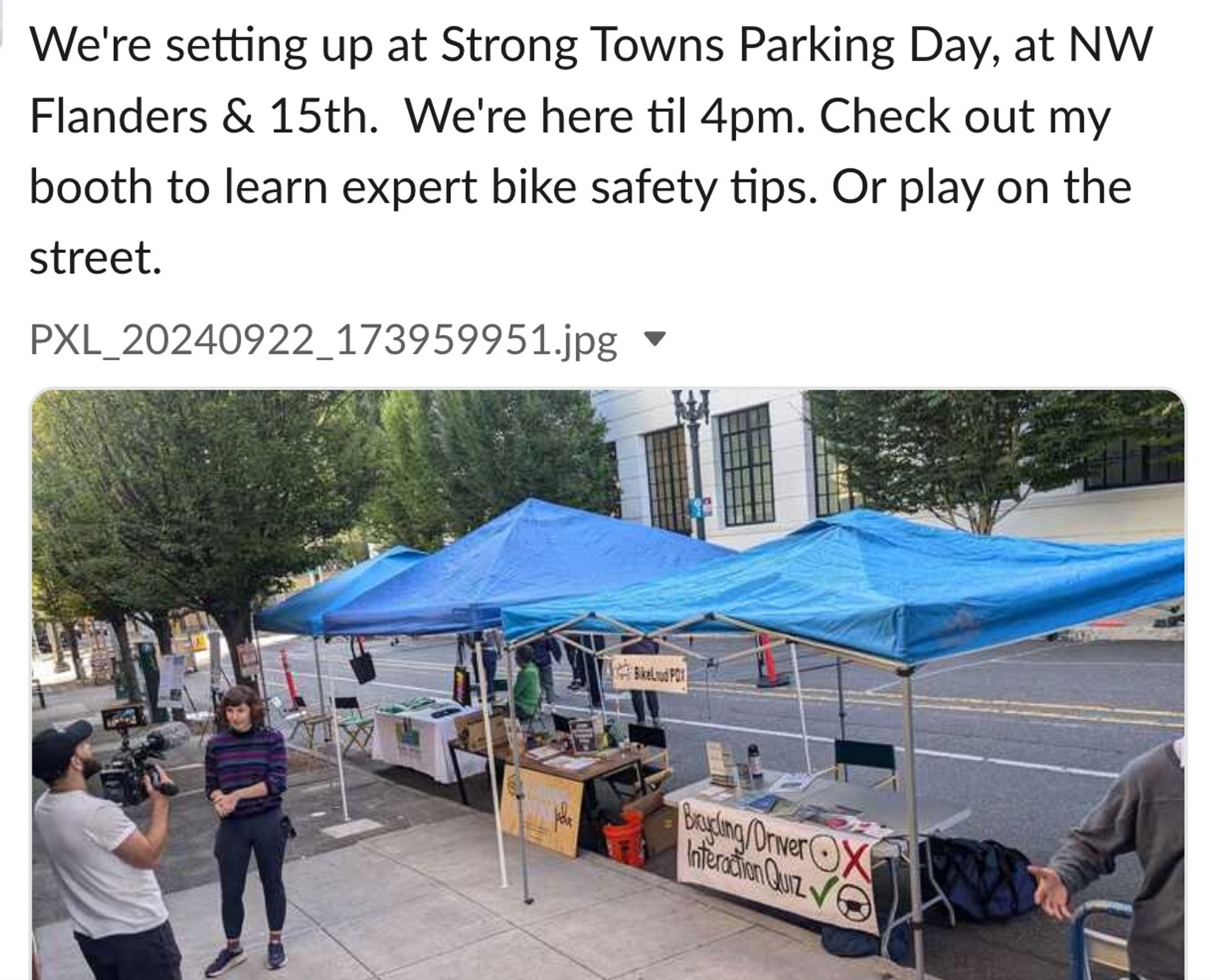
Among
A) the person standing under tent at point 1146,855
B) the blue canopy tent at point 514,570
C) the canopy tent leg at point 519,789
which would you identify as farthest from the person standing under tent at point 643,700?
the person standing under tent at point 1146,855

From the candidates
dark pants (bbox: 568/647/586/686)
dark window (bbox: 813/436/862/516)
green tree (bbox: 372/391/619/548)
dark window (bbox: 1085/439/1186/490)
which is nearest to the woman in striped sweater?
dark pants (bbox: 568/647/586/686)

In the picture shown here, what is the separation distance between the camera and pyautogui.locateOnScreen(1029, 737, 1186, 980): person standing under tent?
116 inches

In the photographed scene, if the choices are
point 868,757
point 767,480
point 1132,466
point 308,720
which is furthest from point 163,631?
point 1132,466

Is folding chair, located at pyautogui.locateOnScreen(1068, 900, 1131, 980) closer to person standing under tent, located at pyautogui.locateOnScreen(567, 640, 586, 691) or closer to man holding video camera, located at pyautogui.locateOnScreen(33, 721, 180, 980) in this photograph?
man holding video camera, located at pyautogui.locateOnScreen(33, 721, 180, 980)

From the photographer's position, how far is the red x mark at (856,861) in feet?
16.9

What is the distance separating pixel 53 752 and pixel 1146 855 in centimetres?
414

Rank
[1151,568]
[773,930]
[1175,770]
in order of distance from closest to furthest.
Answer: [1175,770], [1151,568], [773,930]

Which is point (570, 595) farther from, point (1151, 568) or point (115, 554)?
point (115, 554)

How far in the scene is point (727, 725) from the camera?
12023 mm

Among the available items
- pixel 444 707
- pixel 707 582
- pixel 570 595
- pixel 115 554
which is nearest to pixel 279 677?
pixel 115 554

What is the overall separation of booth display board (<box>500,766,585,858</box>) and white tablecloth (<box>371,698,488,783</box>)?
6.63 ft

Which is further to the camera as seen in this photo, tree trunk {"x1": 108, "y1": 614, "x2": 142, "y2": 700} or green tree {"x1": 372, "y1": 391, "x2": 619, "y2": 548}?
green tree {"x1": 372, "y1": 391, "x2": 619, "y2": 548}
